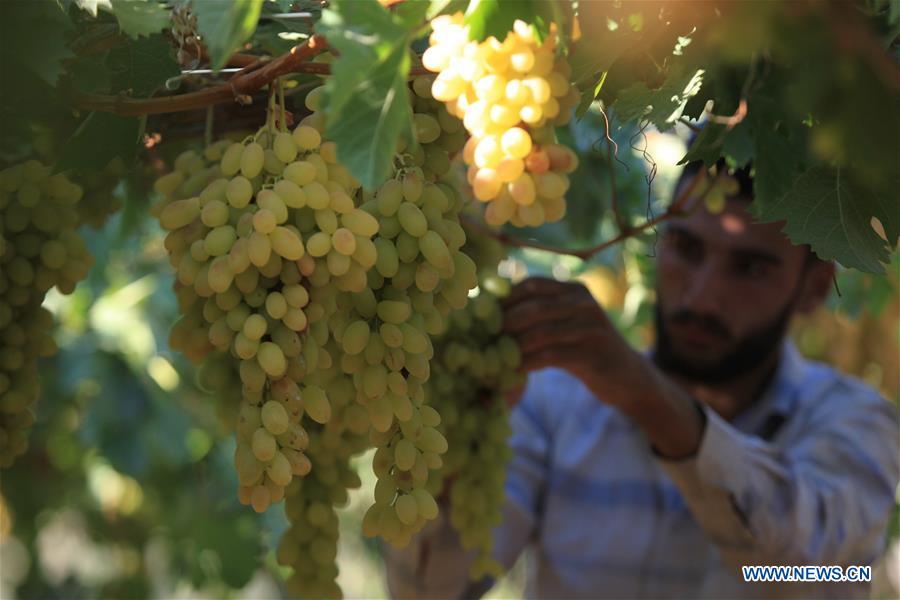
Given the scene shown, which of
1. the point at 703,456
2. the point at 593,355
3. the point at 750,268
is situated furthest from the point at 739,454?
the point at 750,268

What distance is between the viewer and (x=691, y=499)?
1862 mm

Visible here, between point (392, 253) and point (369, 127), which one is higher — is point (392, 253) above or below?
below

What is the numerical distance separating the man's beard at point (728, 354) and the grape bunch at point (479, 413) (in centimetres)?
88

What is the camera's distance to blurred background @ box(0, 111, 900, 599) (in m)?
2.43

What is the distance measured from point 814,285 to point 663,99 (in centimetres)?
170

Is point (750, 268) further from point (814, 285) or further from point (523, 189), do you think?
point (523, 189)

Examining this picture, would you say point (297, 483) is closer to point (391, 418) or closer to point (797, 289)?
point (391, 418)


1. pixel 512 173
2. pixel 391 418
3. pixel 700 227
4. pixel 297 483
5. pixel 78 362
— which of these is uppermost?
pixel 512 173

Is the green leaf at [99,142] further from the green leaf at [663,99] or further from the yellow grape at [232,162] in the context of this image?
the green leaf at [663,99]

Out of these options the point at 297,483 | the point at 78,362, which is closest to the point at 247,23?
the point at 297,483

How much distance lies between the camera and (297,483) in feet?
4.14

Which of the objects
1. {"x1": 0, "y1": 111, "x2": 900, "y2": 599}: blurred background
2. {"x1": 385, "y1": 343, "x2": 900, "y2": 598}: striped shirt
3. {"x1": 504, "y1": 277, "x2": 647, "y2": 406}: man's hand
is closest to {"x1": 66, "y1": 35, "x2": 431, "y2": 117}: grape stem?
{"x1": 0, "y1": 111, "x2": 900, "y2": 599}: blurred background

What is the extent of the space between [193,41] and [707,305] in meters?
1.49

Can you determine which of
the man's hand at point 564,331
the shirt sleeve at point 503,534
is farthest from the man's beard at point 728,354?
the man's hand at point 564,331
